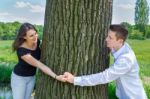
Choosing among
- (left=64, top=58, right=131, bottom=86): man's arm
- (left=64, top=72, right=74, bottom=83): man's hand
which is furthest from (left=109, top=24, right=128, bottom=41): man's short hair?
(left=64, top=72, right=74, bottom=83): man's hand

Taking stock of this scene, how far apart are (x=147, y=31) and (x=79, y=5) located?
25.7 ft

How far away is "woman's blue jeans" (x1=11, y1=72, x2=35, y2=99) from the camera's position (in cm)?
554

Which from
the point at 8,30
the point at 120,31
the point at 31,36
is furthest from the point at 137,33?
the point at 120,31

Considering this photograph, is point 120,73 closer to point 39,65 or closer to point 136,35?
point 39,65

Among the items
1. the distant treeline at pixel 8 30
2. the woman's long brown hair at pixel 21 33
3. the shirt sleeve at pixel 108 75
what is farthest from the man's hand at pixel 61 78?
the distant treeline at pixel 8 30

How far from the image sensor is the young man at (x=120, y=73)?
15.9 ft

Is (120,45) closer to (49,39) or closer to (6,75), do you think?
(49,39)

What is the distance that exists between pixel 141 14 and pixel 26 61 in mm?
7048

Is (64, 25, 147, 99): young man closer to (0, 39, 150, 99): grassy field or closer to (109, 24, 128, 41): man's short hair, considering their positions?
(109, 24, 128, 41): man's short hair

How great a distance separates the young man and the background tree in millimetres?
6974

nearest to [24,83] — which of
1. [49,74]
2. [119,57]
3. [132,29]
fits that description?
[49,74]

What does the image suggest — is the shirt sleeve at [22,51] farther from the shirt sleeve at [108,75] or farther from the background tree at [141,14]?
the background tree at [141,14]

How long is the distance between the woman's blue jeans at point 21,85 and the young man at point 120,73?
27.8 inches

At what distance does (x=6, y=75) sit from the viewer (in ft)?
32.7
